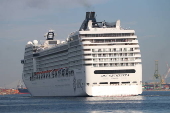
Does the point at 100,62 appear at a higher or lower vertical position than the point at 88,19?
lower

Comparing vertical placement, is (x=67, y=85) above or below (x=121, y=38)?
below

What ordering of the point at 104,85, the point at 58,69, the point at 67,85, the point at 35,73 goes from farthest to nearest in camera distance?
the point at 35,73
the point at 58,69
the point at 67,85
the point at 104,85

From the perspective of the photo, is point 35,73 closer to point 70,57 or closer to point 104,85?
point 70,57

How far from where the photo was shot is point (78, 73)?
365 ft

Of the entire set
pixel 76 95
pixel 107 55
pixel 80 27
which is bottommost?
pixel 76 95

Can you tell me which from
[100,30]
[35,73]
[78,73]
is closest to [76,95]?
[78,73]

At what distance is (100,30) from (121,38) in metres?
4.84

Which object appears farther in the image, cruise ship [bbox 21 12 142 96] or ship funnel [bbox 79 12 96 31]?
ship funnel [bbox 79 12 96 31]

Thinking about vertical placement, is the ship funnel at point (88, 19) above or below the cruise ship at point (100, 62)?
above

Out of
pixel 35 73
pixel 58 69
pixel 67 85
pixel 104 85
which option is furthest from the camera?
pixel 35 73

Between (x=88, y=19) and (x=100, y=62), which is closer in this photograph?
(x=100, y=62)

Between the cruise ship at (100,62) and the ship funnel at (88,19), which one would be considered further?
the ship funnel at (88,19)

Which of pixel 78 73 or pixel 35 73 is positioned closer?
pixel 78 73

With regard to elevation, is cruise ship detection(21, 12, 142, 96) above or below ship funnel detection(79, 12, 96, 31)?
below
